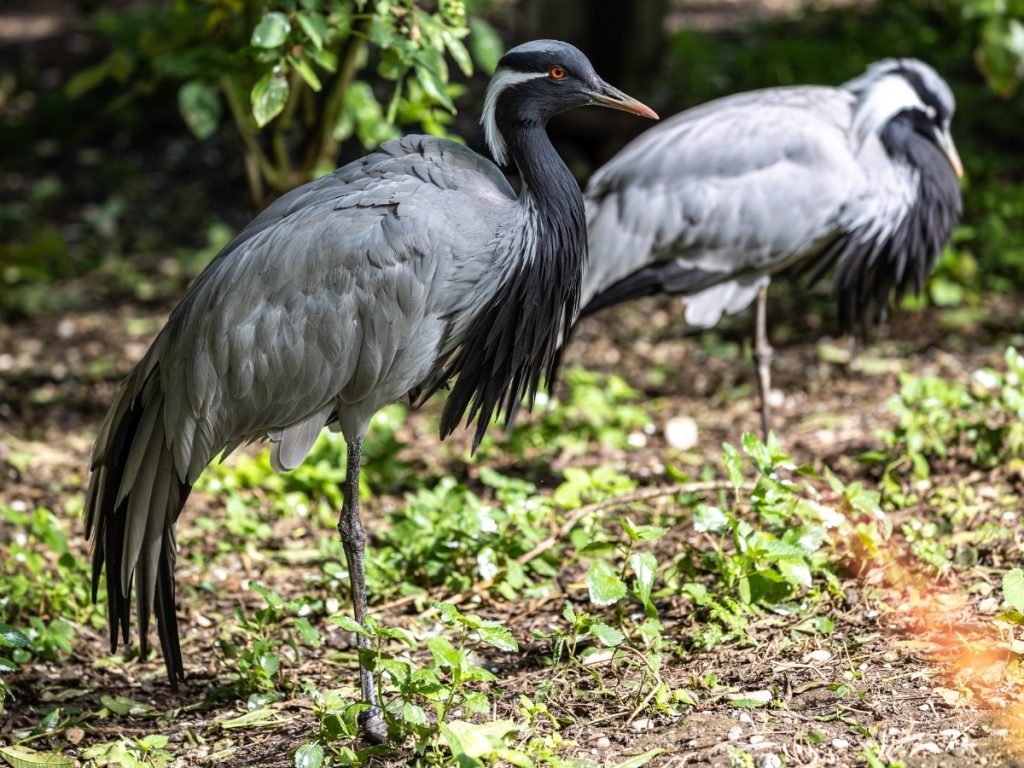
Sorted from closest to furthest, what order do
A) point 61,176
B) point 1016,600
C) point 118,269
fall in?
point 1016,600, point 118,269, point 61,176

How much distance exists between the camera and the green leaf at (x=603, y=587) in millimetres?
3518

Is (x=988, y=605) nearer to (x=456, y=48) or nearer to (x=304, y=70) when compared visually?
(x=456, y=48)

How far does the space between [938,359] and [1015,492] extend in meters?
2.12

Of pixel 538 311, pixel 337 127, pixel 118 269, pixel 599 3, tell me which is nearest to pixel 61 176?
pixel 118 269

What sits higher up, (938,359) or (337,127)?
(337,127)

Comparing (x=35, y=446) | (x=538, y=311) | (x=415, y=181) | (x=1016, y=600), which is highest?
(x=415, y=181)

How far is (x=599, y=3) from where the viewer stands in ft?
29.1

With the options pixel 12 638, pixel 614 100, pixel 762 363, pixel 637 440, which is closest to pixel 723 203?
pixel 762 363

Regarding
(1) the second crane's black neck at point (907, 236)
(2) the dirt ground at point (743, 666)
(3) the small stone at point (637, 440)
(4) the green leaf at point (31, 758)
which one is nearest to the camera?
(2) the dirt ground at point (743, 666)

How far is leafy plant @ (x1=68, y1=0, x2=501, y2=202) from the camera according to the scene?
423cm

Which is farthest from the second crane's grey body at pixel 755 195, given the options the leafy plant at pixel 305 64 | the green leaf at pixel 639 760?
the green leaf at pixel 639 760

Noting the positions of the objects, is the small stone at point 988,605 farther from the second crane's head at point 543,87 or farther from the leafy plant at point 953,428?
the second crane's head at point 543,87

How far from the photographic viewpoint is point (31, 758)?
3346 mm

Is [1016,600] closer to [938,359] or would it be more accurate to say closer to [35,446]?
[938,359]
